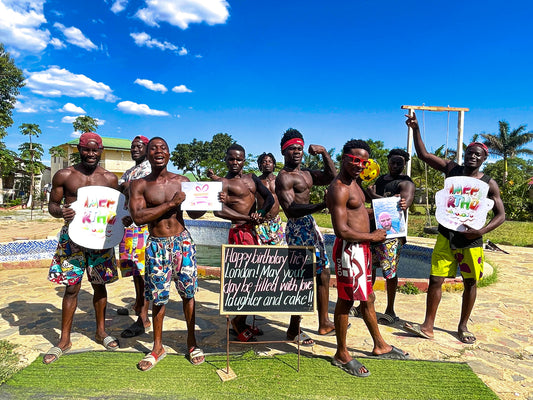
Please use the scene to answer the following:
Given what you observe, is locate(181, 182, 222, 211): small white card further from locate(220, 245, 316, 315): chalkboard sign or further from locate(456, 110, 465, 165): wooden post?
locate(456, 110, 465, 165): wooden post

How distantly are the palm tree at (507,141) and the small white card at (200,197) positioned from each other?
43.8 metres

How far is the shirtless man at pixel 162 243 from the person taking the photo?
10.9 feet

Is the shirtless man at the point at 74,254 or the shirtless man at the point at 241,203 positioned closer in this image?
the shirtless man at the point at 74,254

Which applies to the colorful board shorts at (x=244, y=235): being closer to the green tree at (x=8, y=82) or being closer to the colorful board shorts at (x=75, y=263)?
the colorful board shorts at (x=75, y=263)

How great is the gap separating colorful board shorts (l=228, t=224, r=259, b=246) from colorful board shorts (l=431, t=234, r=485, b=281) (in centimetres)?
209

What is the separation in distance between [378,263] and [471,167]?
5.09ft

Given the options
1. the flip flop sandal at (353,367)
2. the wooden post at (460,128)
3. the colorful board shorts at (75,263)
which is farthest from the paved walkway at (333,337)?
the wooden post at (460,128)

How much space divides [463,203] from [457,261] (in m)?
0.70

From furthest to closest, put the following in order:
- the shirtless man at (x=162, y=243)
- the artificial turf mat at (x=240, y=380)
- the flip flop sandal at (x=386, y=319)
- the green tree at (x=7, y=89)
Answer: the green tree at (x=7, y=89) → the flip flop sandal at (x=386, y=319) → the shirtless man at (x=162, y=243) → the artificial turf mat at (x=240, y=380)

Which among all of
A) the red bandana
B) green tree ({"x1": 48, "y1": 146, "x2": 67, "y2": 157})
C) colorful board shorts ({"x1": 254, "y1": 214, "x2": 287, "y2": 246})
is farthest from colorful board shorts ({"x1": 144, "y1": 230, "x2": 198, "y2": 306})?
green tree ({"x1": 48, "y1": 146, "x2": 67, "y2": 157})

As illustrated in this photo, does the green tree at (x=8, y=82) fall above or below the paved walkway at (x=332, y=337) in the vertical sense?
above

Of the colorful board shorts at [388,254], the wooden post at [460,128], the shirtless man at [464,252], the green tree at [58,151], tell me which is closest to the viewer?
the shirtless man at [464,252]

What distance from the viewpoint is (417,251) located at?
9.89 meters

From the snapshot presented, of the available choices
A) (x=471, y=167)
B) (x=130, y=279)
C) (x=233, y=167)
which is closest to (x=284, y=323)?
(x=233, y=167)
